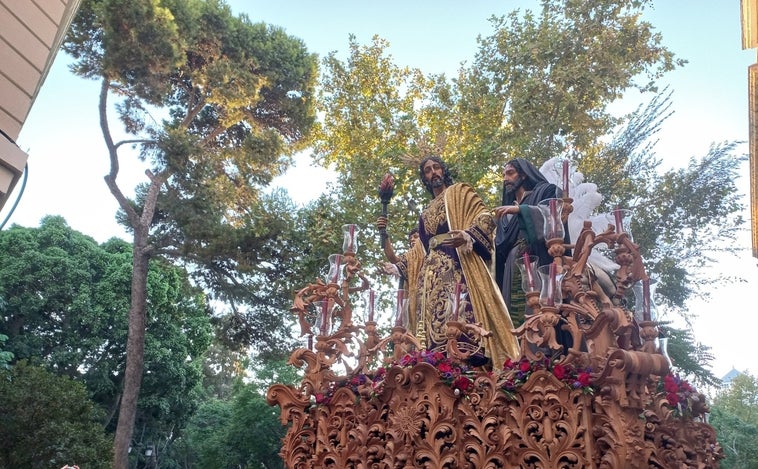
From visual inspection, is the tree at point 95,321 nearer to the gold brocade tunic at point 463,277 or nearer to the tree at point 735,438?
the gold brocade tunic at point 463,277

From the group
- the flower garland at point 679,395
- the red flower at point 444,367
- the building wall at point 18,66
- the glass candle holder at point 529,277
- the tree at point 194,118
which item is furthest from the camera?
the tree at point 194,118

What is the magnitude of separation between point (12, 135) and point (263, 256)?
27.9ft

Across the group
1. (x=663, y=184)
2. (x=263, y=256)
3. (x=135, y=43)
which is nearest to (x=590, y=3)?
(x=663, y=184)

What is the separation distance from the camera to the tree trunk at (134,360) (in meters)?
13.3

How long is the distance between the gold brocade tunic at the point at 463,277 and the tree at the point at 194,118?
8677 millimetres

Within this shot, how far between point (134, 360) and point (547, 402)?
1233cm

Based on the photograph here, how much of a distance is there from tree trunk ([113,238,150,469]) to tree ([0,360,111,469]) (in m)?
0.90

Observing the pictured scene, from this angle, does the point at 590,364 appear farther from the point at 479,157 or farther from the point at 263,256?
the point at 263,256

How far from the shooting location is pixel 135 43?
1498 centimetres

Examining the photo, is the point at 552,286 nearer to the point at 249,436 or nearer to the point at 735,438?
the point at 735,438

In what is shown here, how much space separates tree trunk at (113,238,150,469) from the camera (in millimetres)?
13266

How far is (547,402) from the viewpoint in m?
3.53

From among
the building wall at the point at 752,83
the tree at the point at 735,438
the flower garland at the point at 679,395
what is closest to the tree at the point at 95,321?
the building wall at the point at 752,83

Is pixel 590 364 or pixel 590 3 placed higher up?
pixel 590 3
